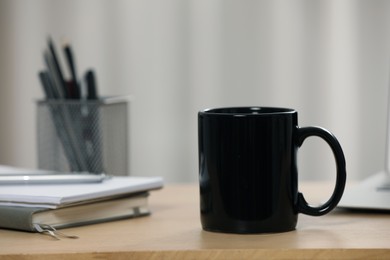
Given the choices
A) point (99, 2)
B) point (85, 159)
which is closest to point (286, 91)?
point (99, 2)

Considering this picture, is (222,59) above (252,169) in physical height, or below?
above

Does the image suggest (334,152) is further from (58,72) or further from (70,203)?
(58,72)

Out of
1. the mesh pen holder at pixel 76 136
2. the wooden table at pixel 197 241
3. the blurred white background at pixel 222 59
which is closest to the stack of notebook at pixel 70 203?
the wooden table at pixel 197 241

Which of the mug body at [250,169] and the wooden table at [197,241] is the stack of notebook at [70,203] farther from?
the mug body at [250,169]

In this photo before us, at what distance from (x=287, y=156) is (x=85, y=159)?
566 mm

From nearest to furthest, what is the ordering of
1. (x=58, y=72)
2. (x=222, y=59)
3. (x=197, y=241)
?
(x=197, y=241) < (x=58, y=72) < (x=222, y=59)

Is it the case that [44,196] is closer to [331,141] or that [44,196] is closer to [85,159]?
[331,141]

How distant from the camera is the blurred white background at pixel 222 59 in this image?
2.01 metres

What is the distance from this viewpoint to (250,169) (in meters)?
0.83

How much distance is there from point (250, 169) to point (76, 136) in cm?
58

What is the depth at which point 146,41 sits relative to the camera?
203 centimetres

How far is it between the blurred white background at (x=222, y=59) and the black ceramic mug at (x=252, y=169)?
1.18 m

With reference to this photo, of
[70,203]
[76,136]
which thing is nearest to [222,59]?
[76,136]

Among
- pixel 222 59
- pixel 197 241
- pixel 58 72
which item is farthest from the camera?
pixel 222 59
